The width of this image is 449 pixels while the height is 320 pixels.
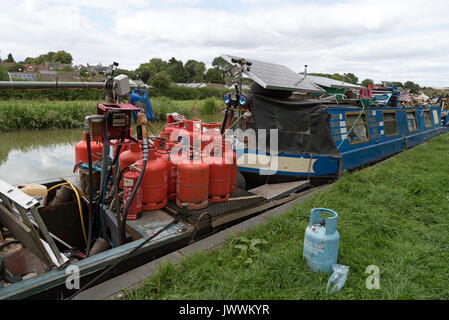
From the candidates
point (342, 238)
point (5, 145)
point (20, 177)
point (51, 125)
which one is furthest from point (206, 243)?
point (51, 125)

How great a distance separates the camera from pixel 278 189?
5465mm

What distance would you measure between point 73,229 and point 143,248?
5.86 feet

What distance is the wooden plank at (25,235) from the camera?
9.14 ft

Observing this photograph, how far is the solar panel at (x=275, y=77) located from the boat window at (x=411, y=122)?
6.13 m

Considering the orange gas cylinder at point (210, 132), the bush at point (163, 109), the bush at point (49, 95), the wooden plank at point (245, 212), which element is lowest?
the wooden plank at point (245, 212)

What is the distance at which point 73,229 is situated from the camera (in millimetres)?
4352

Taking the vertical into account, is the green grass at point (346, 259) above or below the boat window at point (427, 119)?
below

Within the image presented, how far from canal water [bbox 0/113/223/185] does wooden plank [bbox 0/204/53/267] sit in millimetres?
4749

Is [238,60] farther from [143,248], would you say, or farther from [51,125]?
[51,125]

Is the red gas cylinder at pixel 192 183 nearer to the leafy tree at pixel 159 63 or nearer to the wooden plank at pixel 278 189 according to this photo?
the wooden plank at pixel 278 189

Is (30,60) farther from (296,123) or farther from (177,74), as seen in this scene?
(296,123)

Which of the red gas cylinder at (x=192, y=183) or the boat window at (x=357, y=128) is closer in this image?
the red gas cylinder at (x=192, y=183)

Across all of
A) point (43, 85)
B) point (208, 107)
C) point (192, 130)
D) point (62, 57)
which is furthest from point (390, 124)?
point (62, 57)

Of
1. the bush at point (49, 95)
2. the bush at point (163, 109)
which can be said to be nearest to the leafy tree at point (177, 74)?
the bush at point (49, 95)
